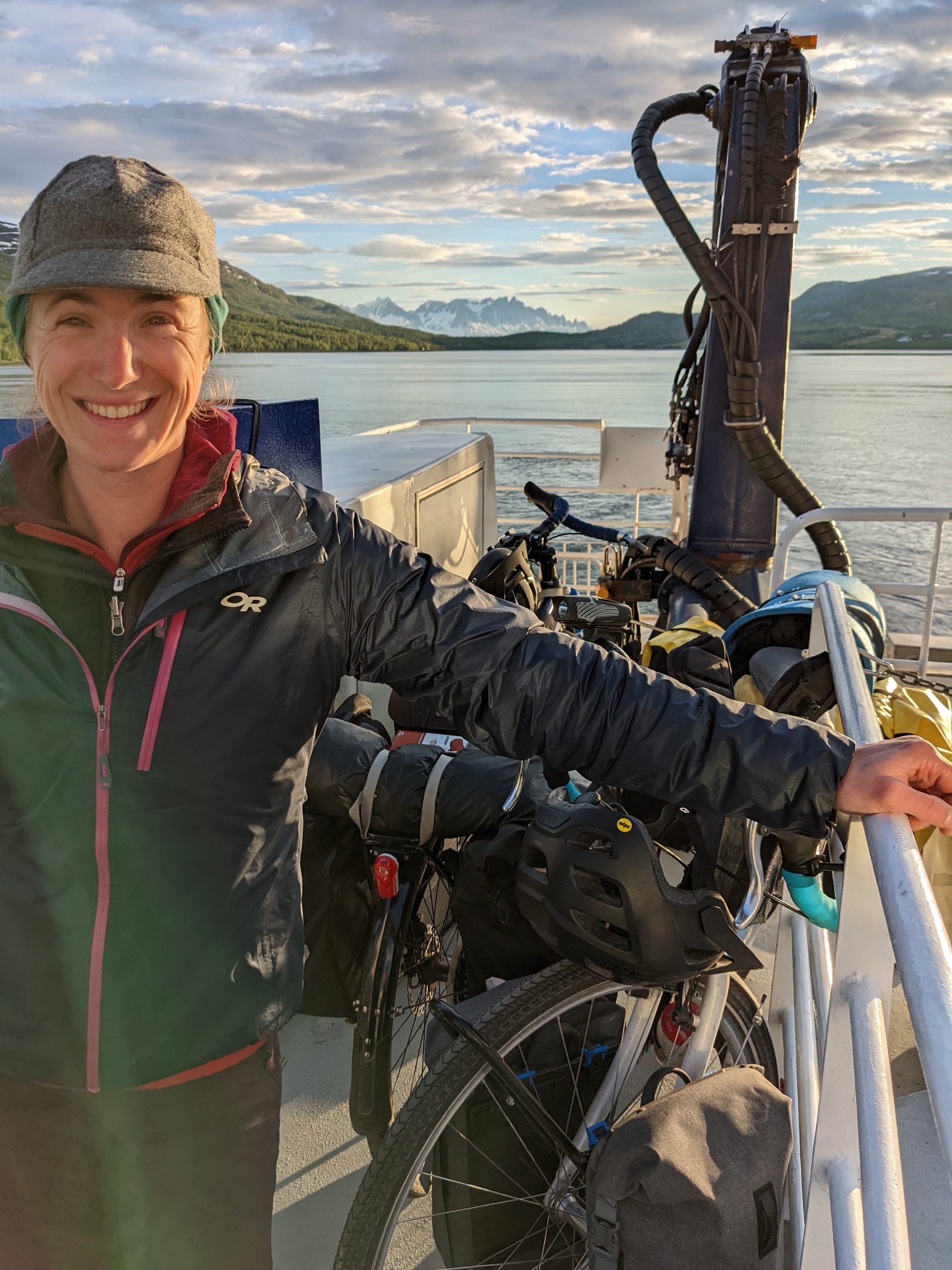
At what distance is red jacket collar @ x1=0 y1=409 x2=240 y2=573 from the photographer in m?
1.08

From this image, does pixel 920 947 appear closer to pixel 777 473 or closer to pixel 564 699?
pixel 564 699

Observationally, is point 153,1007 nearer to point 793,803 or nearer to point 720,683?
point 793,803

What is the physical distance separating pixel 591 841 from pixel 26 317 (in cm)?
106

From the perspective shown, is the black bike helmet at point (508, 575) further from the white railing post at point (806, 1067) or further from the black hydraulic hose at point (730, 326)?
the black hydraulic hose at point (730, 326)

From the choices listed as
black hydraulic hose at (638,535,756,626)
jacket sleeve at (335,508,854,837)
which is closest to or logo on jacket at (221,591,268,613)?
jacket sleeve at (335,508,854,837)

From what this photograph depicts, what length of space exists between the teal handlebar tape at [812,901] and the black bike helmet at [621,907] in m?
0.14

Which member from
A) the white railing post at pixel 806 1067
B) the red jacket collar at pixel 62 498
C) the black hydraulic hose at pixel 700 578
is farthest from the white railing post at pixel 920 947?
the black hydraulic hose at pixel 700 578

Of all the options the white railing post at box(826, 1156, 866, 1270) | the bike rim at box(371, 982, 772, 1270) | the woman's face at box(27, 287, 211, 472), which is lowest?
the bike rim at box(371, 982, 772, 1270)

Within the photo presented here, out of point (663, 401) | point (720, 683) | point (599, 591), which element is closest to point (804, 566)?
point (599, 591)

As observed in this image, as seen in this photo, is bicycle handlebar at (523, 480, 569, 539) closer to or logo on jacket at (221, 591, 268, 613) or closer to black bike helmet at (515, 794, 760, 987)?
black bike helmet at (515, 794, 760, 987)

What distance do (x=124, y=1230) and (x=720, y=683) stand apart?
144 centimetres

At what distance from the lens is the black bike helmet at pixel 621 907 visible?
130 cm

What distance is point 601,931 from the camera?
1.32 meters

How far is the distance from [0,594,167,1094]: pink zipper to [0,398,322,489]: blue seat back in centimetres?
104
